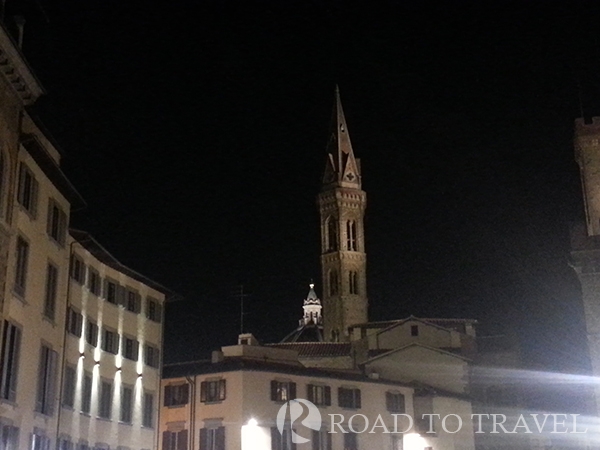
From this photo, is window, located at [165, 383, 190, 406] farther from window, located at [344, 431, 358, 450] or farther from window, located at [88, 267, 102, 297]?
window, located at [88, 267, 102, 297]

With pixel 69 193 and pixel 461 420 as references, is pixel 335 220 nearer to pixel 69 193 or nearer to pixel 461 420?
pixel 461 420

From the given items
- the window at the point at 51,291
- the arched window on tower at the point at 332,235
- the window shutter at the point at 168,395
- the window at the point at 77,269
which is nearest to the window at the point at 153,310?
the window shutter at the point at 168,395

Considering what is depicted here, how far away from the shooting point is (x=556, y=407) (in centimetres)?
5806

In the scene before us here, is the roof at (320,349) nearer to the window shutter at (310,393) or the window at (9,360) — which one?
the window shutter at (310,393)

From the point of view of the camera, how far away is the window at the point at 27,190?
72.2 ft

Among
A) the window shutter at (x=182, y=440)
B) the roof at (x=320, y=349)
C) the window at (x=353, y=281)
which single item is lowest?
the window shutter at (x=182, y=440)

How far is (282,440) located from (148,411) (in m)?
8.79

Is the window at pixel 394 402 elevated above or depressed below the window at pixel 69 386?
above

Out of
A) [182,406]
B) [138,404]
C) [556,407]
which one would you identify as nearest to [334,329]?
[556,407]

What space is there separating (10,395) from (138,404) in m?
15.6

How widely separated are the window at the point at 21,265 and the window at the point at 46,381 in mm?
2902

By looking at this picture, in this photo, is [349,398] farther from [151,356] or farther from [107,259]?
[107,259]

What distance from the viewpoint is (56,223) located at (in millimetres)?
26203

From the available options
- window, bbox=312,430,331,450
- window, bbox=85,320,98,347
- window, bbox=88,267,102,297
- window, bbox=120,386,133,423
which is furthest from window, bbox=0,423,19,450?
window, bbox=312,430,331,450
